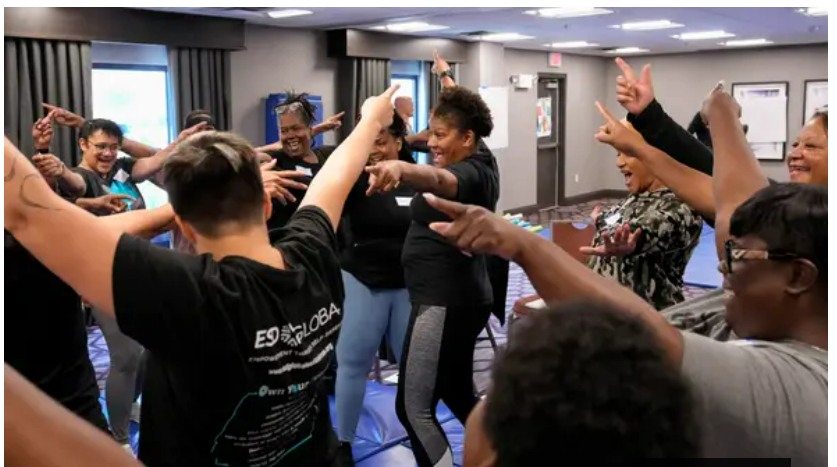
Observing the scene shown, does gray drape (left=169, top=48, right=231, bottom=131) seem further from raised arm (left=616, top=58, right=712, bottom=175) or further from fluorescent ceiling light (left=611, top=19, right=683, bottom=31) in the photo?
raised arm (left=616, top=58, right=712, bottom=175)

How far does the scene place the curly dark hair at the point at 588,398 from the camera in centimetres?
71

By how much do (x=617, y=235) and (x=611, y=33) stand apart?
7166mm

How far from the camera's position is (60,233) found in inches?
46.8

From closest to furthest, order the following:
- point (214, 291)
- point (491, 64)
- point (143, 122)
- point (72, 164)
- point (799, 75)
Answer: point (214, 291) < point (72, 164) < point (143, 122) < point (491, 64) < point (799, 75)

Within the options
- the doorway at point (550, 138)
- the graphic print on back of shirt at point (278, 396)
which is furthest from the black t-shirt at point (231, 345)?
the doorway at point (550, 138)

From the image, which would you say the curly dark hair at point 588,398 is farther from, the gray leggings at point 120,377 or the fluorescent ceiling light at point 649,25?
the fluorescent ceiling light at point 649,25

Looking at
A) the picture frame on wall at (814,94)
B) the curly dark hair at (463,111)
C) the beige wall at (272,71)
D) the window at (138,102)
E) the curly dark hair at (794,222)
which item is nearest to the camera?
the curly dark hair at (794,222)

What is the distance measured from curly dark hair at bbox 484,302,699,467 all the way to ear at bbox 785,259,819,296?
1.36 feet

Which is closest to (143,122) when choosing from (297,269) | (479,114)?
(479,114)

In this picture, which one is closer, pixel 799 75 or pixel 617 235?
pixel 617 235

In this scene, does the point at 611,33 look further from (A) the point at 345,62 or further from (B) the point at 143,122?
(B) the point at 143,122

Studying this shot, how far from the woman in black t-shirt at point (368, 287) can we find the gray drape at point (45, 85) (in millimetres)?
3392

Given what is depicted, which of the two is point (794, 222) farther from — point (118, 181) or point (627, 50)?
point (627, 50)

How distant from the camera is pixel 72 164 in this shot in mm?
5703
